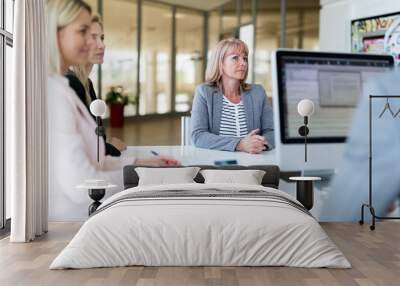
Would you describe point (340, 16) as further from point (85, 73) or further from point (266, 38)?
point (85, 73)

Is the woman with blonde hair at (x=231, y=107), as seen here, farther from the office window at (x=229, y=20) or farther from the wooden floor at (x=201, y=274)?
the wooden floor at (x=201, y=274)

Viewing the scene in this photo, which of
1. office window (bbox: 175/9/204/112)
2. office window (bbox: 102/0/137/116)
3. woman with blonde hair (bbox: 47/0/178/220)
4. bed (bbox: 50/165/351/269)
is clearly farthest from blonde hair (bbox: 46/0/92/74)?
bed (bbox: 50/165/351/269)

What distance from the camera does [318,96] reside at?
657 cm

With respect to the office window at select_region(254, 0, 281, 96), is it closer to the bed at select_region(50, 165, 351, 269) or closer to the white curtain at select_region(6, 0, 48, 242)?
the white curtain at select_region(6, 0, 48, 242)

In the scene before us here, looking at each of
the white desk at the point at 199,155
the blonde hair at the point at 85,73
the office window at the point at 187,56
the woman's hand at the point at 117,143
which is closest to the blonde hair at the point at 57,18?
the blonde hair at the point at 85,73

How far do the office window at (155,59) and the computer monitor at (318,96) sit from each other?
1199 mm

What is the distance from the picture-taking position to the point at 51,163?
6.69 m

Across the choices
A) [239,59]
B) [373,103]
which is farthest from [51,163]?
[373,103]

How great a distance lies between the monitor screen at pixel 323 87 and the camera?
644 centimetres

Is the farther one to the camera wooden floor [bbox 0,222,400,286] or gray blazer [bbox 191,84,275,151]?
gray blazer [bbox 191,84,275,151]

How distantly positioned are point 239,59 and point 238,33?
462mm

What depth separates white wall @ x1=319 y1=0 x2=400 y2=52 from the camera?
6926mm

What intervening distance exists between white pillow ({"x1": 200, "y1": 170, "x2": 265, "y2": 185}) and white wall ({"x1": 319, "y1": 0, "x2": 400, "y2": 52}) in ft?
6.04

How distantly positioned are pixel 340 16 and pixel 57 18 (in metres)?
3.05
